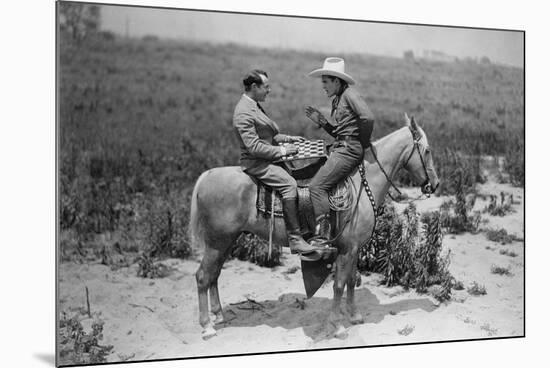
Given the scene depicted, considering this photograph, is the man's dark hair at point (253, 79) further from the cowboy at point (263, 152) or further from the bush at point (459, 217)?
the bush at point (459, 217)

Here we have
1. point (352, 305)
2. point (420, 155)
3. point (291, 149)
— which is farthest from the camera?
point (352, 305)

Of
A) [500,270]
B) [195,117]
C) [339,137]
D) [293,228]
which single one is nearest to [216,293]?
[293,228]

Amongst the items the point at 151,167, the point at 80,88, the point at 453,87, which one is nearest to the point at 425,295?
the point at 453,87

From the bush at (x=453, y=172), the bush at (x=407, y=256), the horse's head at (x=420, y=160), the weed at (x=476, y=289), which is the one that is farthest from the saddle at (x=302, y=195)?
the bush at (x=453, y=172)

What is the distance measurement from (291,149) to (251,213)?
1.86ft

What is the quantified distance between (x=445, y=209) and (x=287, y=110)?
1791 millimetres

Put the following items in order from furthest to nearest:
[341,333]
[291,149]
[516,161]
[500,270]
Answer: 1. [516,161]
2. [500,270]
3. [341,333]
4. [291,149]

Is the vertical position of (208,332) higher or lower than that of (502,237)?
lower

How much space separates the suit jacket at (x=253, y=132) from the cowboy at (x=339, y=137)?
0.38 m

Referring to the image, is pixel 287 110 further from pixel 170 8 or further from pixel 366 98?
pixel 170 8

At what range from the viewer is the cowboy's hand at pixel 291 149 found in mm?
5375

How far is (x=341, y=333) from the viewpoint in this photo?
230 inches

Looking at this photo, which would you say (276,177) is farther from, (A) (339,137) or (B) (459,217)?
(B) (459,217)

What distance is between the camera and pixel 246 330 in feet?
19.2
